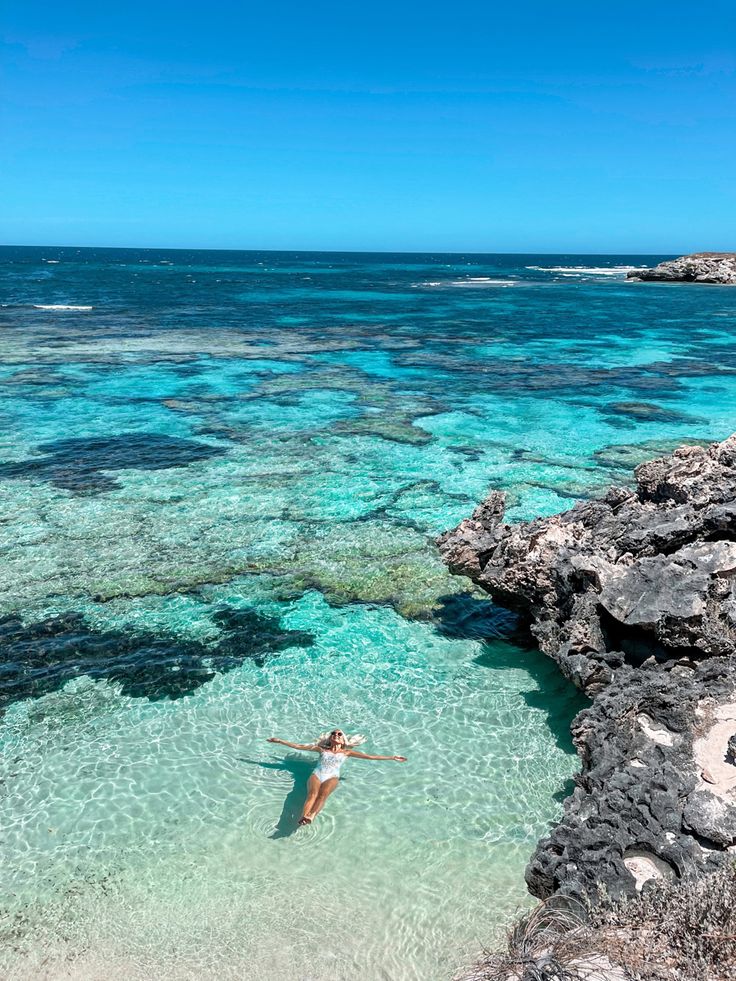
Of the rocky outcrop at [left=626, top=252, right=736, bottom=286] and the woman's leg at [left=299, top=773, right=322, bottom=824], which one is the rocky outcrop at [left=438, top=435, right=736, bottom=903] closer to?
the woman's leg at [left=299, top=773, right=322, bottom=824]

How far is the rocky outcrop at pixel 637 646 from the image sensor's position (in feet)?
23.3

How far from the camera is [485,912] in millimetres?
7672

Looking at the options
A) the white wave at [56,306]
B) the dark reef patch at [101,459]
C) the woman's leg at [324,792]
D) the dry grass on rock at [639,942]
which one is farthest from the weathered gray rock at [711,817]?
the white wave at [56,306]

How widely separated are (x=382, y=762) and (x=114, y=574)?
25.4 feet

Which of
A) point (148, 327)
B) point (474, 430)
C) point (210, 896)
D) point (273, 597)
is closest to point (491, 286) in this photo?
point (148, 327)

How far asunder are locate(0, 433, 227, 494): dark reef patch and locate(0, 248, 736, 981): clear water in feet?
0.59

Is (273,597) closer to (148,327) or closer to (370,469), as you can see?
(370,469)

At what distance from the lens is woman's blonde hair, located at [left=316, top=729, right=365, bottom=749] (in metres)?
9.92

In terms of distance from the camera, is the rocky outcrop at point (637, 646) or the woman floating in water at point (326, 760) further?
the woman floating in water at point (326, 760)

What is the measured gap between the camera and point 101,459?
2284 centimetres

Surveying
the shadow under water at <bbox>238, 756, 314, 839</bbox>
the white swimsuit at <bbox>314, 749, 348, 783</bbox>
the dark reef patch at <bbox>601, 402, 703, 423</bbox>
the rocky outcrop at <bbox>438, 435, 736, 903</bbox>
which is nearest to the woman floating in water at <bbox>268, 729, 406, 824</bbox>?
the white swimsuit at <bbox>314, 749, 348, 783</bbox>

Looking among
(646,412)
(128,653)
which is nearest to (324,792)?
(128,653)

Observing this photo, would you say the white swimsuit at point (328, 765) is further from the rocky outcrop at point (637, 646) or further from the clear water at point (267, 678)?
the rocky outcrop at point (637, 646)

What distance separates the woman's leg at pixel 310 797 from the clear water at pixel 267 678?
6.9 inches
